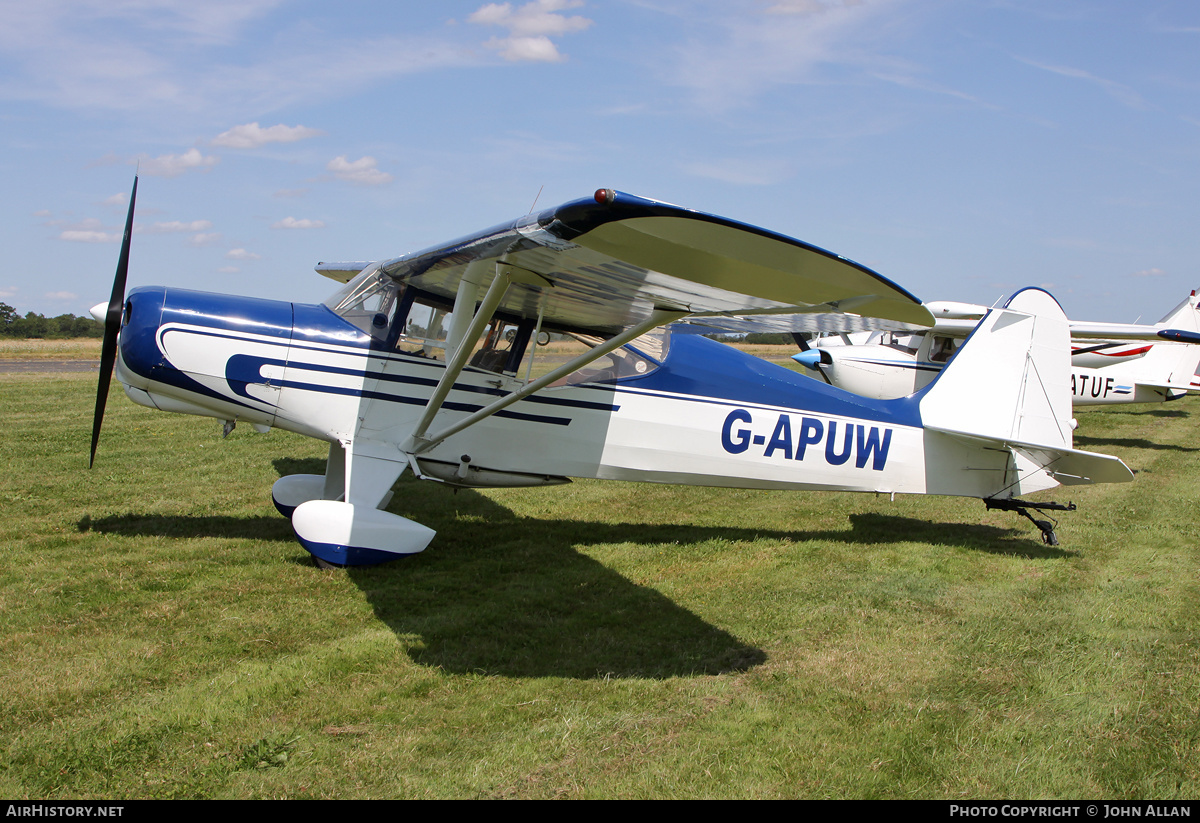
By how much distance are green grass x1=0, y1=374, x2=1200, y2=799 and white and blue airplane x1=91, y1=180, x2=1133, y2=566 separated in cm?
65

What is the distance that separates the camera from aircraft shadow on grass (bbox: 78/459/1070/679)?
4.33 metres

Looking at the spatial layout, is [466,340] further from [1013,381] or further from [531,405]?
[1013,381]

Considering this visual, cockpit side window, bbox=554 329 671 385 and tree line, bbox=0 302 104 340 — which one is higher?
cockpit side window, bbox=554 329 671 385

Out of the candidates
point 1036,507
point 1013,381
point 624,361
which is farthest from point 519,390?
point 1036,507

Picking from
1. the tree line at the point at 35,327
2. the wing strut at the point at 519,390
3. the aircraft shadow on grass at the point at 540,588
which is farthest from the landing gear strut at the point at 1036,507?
the tree line at the point at 35,327

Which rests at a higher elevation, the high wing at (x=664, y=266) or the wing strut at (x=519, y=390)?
the high wing at (x=664, y=266)

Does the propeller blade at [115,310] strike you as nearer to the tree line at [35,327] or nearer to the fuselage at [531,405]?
the fuselage at [531,405]

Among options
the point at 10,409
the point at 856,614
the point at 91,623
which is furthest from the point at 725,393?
the point at 10,409

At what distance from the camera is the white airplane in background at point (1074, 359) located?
1398cm

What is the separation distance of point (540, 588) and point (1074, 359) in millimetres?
15126

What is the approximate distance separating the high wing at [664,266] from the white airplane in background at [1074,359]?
26.4 feet

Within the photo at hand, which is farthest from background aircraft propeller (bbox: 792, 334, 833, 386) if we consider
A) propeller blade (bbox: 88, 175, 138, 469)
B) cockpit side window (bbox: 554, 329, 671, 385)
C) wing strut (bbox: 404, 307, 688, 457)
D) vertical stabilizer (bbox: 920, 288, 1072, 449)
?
propeller blade (bbox: 88, 175, 138, 469)

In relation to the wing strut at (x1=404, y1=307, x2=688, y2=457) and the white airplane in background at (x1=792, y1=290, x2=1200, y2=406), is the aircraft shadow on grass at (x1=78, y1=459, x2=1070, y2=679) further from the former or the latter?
the white airplane in background at (x1=792, y1=290, x2=1200, y2=406)

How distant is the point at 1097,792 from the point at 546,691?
93.7 inches
